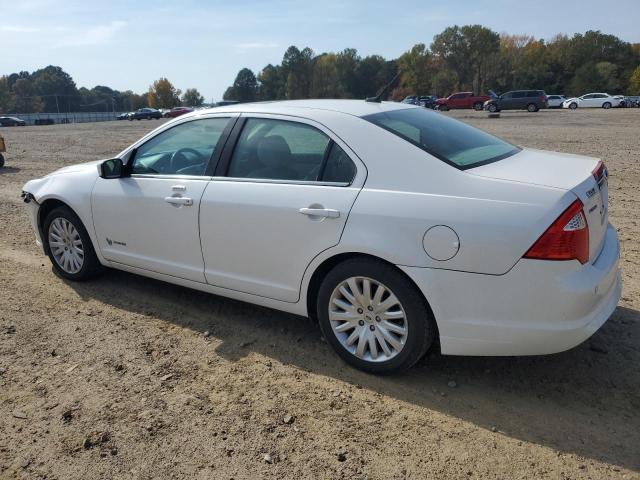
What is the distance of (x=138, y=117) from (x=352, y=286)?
70279 mm

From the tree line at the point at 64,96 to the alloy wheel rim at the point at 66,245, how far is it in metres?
121

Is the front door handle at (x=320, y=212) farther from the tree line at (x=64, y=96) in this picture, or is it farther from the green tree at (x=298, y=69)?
the tree line at (x=64, y=96)

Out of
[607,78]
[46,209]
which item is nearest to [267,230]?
[46,209]

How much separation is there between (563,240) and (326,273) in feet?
4.65

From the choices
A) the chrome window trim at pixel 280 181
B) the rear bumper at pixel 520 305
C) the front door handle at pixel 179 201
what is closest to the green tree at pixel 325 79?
the front door handle at pixel 179 201

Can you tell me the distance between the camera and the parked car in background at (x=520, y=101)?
140 ft

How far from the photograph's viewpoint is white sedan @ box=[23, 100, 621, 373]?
9.27ft

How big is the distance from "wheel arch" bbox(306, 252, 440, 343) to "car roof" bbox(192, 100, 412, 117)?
→ 0.97 meters

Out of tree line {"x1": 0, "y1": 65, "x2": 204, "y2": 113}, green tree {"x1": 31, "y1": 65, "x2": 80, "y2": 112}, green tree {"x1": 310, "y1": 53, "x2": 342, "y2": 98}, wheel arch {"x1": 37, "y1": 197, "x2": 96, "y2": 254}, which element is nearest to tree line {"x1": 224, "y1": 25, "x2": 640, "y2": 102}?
green tree {"x1": 310, "y1": 53, "x2": 342, "y2": 98}

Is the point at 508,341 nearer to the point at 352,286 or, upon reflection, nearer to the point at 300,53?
the point at 352,286

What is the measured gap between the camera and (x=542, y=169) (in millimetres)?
3256

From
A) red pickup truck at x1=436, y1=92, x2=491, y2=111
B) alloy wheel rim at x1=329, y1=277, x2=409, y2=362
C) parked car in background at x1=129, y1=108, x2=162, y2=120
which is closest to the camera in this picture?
alloy wheel rim at x1=329, y1=277, x2=409, y2=362

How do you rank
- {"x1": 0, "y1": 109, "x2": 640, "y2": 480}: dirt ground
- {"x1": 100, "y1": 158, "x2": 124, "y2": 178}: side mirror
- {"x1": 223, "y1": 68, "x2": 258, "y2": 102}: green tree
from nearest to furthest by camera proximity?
{"x1": 0, "y1": 109, "x2": 640, "y2": 480}: dirt ground
{"x1": 100, "y1": 158, "x2": 124, "y2": 178}: side mirror
{"x1": 223, "y1": 68, "x2": 258, "y2": 102}: green tree

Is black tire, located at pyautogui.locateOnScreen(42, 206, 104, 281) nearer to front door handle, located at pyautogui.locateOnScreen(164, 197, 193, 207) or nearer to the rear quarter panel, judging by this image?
front door handle, located at pyautogui.locateOnScreen(164, 197, 193, 207)
